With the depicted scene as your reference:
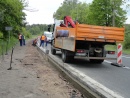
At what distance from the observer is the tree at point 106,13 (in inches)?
1898

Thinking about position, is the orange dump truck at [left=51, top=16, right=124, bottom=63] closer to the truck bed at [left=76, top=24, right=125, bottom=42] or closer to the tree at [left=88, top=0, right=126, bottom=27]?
the truck bed at [left=76, top=24, right=125, bottom=42]

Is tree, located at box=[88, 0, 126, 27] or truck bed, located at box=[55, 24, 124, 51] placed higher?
tree, located at box=[88, 0, 126, 27]

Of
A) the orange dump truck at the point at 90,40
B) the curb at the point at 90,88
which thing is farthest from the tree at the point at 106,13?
the curb at the point at 90,88

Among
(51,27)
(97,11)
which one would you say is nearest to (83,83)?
(51,27)

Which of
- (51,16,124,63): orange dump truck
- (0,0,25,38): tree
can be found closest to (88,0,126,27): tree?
(0,0,25,38): tree

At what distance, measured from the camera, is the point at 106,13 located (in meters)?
48.8

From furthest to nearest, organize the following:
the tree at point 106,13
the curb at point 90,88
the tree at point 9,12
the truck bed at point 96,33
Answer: the tree at point 106,13, the tree at point 9,12, the truck bed at point 96,33, the curb at point 90,88

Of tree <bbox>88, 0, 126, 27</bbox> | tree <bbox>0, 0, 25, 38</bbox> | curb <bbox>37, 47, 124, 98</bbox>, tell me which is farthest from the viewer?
tree <bbox>88, 0, 126, 27</bbox>

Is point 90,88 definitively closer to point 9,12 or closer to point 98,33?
point 98,33

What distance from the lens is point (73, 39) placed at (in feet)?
47.1

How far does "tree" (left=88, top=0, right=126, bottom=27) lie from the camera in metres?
48.2

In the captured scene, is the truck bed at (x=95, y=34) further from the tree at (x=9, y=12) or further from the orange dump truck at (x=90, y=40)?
the tree at (x=9, y=12)

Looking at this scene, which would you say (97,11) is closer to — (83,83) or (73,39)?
(73,39)

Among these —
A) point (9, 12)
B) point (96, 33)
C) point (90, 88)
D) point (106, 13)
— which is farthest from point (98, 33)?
point (106, 13)
